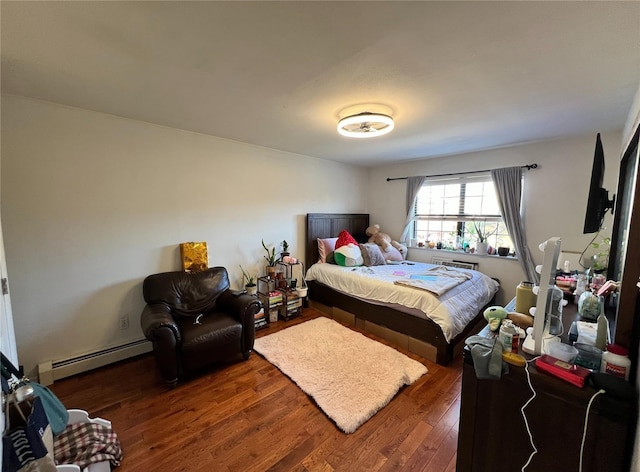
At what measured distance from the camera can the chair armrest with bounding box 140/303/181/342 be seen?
200 centimetres

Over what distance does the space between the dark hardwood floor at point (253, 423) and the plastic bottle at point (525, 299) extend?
0.96 m

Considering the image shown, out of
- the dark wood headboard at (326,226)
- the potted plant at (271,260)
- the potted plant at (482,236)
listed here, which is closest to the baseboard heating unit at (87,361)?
the potted plant at (271,260)

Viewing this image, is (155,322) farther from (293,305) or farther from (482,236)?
(482,236)

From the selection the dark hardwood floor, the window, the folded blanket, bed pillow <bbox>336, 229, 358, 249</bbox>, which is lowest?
the dark hardwood floor

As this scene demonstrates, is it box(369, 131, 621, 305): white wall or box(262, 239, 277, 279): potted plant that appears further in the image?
box(262, 239, 277, 279): potted plant

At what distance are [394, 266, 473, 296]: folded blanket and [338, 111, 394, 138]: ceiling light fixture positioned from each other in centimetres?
162

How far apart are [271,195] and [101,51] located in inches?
90.2

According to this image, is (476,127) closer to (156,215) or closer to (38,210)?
(156,215)

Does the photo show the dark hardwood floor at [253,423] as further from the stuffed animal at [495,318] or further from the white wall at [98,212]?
the stuffed animal at [495,318]

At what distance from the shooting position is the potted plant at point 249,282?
326 cm

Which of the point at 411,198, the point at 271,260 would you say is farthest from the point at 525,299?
the point at 411,198

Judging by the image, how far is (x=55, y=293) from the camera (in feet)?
7.20

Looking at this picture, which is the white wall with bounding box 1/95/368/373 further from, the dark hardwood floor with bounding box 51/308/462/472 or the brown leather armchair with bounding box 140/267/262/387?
the dark hardwood floor with bounding box 51/308/462/472

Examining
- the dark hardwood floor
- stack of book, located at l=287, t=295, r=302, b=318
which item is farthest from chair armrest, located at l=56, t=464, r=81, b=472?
stack of book, located at l=287, t=295, r=302, b=318
